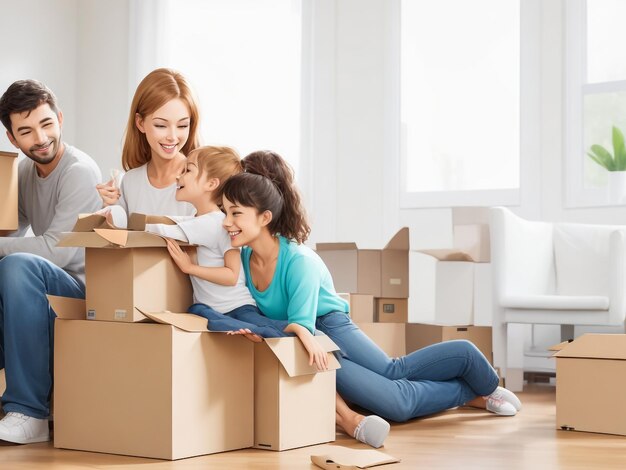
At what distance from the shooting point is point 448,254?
12.5 ft

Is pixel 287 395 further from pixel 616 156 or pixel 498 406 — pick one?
pixel 616 156

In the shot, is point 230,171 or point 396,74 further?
point 396,74

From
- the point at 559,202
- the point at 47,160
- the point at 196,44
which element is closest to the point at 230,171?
the point at 47,160

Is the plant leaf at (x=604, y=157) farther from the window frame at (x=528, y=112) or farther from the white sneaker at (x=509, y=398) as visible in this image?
the white sneaker at (x=509, y=398)

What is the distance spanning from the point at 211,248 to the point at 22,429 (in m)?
0.65

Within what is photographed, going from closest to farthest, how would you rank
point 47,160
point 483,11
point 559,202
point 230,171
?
point 230,171
point 47,160
point 559,202
point 483,11

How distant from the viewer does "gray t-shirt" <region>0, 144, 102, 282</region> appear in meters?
2.44

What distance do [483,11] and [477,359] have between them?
92.9 inches

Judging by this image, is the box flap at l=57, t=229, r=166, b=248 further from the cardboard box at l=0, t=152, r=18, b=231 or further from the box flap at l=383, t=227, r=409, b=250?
the box flap at l=383, t=227, r=409, b=250

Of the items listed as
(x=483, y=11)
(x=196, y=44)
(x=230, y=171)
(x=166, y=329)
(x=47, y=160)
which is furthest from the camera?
(x=196, y=44)

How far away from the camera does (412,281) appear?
178 inches

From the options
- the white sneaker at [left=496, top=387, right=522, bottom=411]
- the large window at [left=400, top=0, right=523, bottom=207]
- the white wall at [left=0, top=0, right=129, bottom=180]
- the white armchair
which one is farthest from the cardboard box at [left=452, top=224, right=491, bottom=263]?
the white wall at [left=0, top=0, right=129, bottom=180]

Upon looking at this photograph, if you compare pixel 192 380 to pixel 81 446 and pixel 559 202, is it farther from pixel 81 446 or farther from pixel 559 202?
pixel 559 202

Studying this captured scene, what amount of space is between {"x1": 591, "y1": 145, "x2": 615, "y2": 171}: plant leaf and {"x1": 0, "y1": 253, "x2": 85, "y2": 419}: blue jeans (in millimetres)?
2705
